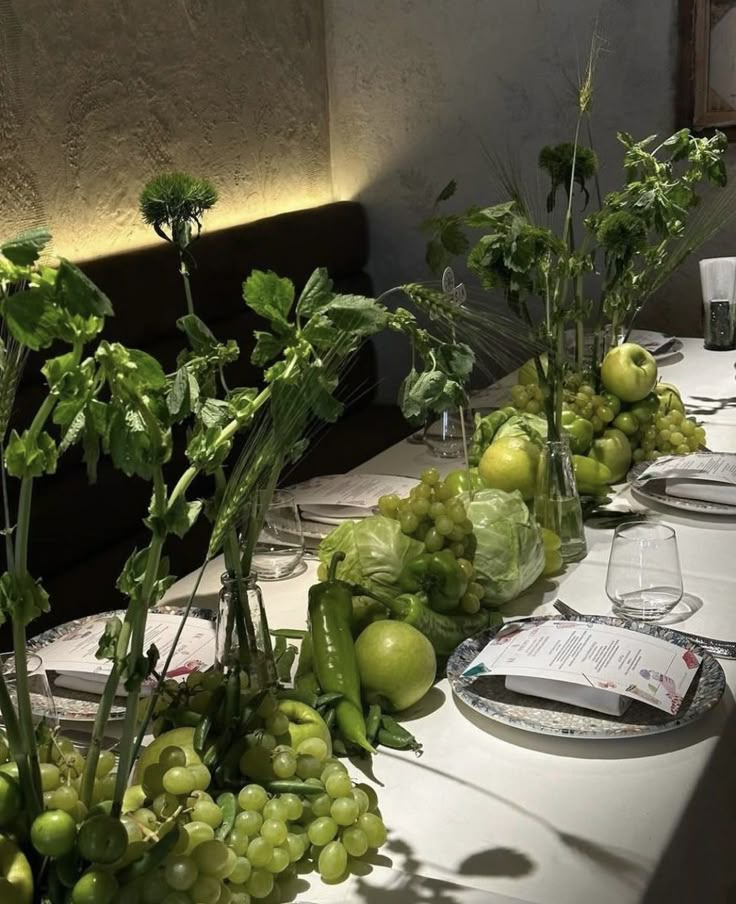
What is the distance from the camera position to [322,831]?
952 millimetres

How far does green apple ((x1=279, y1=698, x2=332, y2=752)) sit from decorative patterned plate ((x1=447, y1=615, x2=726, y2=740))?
19 centimetres

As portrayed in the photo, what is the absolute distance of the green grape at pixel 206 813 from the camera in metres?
0.86

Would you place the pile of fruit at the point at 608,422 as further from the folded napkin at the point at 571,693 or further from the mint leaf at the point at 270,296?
the mint leaf at the point at 270,296

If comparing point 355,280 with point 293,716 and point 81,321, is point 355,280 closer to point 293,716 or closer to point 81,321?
point 293,716

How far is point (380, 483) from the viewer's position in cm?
196

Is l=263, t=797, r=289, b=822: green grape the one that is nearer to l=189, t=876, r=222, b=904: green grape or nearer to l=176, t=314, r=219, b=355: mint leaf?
l=189, t=876, r=222, b=904: green grape

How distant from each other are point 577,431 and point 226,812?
3.95ft

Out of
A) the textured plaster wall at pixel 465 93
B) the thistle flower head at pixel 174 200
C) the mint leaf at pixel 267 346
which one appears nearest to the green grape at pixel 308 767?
the mint leaf at pixel 267 346

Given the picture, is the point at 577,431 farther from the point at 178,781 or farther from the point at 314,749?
the point at 178,781

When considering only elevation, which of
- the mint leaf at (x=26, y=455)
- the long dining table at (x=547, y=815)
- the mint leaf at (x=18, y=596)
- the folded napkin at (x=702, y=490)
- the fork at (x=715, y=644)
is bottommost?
the folded napkin at (x=702, y=490)

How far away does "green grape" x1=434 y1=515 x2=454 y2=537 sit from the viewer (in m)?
1.42

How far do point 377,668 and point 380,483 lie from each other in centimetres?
77

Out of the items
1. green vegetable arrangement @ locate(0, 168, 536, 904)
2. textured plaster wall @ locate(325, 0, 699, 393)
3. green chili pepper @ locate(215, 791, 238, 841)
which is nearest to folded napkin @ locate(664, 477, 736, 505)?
green vegetable arrangement @ locate(0, 168, 536, 904)

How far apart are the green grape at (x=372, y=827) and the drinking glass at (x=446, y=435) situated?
1235mm
